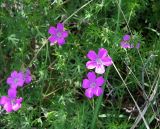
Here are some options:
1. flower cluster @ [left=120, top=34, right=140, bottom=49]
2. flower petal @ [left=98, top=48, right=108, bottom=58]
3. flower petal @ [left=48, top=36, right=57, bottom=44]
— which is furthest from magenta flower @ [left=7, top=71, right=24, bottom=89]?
flower cluster @ [left=120, top=34, right=140, bottom=49]

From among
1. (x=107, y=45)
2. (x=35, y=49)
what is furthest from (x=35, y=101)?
(x=107, y=45)

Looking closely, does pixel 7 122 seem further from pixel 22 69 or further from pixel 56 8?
pixel 56 8

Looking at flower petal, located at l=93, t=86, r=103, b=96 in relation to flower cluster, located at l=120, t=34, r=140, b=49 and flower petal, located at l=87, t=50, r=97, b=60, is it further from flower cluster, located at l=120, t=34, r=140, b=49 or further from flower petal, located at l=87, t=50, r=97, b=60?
flower cluster, located at l=120, t=34, r=140, b=49

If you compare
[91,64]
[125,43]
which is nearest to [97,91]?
[91,64]

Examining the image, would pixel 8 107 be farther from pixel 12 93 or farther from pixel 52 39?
pixel 52 39

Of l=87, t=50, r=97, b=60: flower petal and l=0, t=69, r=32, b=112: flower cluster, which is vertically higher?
l=87, t=50, r=97, b=60: flower petal

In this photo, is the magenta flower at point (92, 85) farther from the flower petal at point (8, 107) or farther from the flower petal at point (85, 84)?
the flower petal at point (8, 107)

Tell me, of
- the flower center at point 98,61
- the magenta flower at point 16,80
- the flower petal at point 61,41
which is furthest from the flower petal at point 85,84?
the magenta flower at point 16,80

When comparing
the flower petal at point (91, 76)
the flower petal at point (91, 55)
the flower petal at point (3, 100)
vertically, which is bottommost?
the flower petal at point (3, 100)
